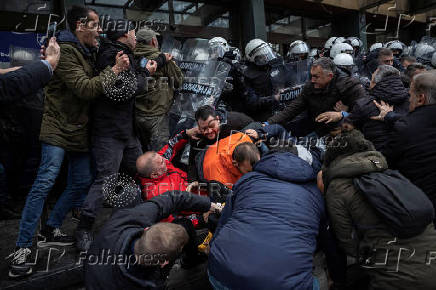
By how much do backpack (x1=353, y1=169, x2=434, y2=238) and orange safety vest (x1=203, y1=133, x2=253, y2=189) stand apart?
1.30 meters

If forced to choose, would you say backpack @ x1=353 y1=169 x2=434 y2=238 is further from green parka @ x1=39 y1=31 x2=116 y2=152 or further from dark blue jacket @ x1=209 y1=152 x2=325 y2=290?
green parka @ x1=39 y1=31 x2=116 y2=152

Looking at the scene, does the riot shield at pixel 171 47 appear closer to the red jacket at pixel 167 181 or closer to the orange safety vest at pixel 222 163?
the red jacket at pixel 167 181

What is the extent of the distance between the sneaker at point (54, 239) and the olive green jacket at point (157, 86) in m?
1.45

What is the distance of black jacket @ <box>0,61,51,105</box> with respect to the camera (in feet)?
5.72

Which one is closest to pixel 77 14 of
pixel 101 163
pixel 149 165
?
pixel 101 163

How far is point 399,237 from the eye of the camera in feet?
5.82

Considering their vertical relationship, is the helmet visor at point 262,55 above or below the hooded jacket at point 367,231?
above

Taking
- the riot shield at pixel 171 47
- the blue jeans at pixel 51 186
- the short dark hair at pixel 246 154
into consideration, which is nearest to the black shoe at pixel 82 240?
the blue jeans at pixel 51 186

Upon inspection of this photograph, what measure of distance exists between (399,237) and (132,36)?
238 centimetres

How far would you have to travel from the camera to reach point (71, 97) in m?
2.49

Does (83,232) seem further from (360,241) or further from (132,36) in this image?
(360,241)

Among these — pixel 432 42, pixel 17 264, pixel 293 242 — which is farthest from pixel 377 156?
pixel 432 42

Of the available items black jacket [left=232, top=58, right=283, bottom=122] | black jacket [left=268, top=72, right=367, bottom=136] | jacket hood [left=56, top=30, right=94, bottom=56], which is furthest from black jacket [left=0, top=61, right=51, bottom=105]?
black jacket [left=232, top=58, right=283, bottom=122]

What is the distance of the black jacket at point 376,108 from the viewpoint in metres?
3.06
